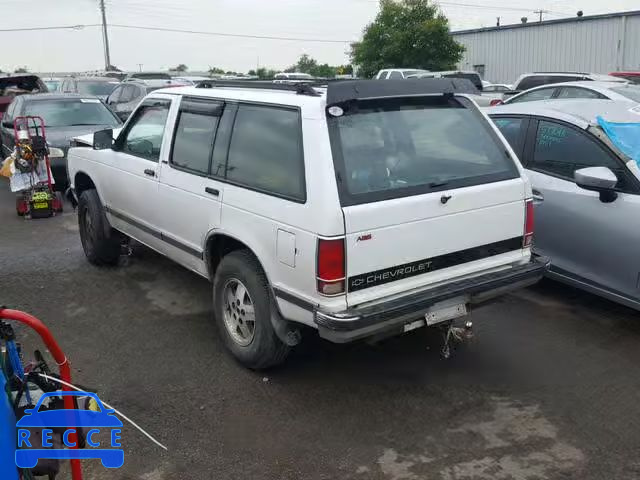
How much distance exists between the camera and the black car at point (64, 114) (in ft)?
35.3

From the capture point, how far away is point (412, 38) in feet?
97.0

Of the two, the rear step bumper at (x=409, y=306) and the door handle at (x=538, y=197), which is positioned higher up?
the door handle at (x=538, y=197)

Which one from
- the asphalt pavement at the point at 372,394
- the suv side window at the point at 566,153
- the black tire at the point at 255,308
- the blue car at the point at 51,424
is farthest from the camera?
the suv side window at the point at 566,153

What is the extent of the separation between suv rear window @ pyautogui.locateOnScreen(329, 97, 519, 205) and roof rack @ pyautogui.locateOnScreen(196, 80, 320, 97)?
33 centimetres

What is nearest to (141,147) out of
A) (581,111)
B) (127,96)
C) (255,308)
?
(255,308)

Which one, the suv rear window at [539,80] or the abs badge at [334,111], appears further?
the suv rear window at [539,80]

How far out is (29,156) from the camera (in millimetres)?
8977

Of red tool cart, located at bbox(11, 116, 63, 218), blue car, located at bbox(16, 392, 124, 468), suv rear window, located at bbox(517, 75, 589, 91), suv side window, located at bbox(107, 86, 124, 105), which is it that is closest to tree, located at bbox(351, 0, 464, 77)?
suv rear window, located at bbox(517, 75, 589, 91)

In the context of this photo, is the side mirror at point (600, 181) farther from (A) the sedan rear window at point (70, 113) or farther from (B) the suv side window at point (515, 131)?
(A) the sedan rear window at point (70, 113)

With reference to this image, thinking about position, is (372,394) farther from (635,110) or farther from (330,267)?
(635,110)

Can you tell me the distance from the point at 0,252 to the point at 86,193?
5.60 ft

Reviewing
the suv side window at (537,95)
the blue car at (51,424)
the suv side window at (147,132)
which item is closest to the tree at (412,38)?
the suv side window at (537,95)

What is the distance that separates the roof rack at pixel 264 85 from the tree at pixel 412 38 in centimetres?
2597

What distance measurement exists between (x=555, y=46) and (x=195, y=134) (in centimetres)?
2716
